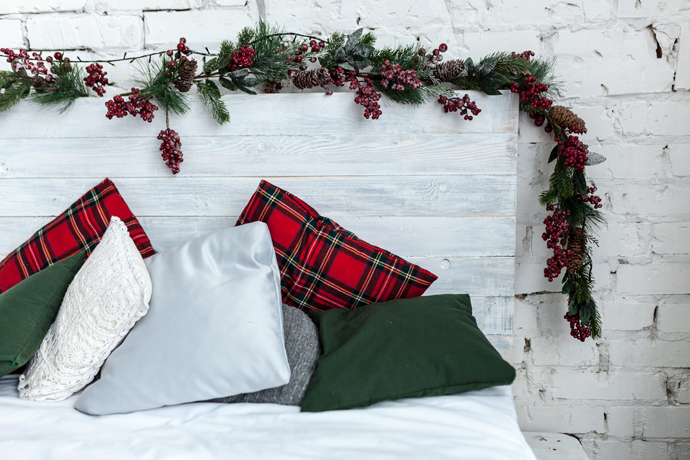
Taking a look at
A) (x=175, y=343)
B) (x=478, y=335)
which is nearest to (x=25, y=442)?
(x=175, y=343)

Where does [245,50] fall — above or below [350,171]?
above

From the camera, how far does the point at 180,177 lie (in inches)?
49.6

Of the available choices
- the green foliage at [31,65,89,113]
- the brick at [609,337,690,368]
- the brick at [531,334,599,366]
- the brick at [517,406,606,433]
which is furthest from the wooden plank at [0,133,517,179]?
the brick at [517,406,606,433]

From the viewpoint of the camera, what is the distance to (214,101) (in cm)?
118

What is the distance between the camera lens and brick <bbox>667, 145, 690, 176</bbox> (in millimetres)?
1257

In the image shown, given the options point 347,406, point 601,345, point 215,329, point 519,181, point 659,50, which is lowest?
point 601,345

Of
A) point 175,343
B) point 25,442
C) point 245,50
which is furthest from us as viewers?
point 245,50

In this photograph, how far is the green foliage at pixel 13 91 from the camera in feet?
3.92

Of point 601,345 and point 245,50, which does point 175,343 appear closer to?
point 245,50

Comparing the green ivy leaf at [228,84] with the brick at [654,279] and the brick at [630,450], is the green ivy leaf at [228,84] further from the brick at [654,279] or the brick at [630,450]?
the brick at [630,450]

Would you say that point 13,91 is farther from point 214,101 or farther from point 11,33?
point 214,101

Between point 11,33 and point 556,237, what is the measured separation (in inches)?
63.8

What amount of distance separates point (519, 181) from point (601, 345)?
0.56m

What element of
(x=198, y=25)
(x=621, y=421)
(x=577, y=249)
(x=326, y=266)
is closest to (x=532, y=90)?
(x=577, y=249)
